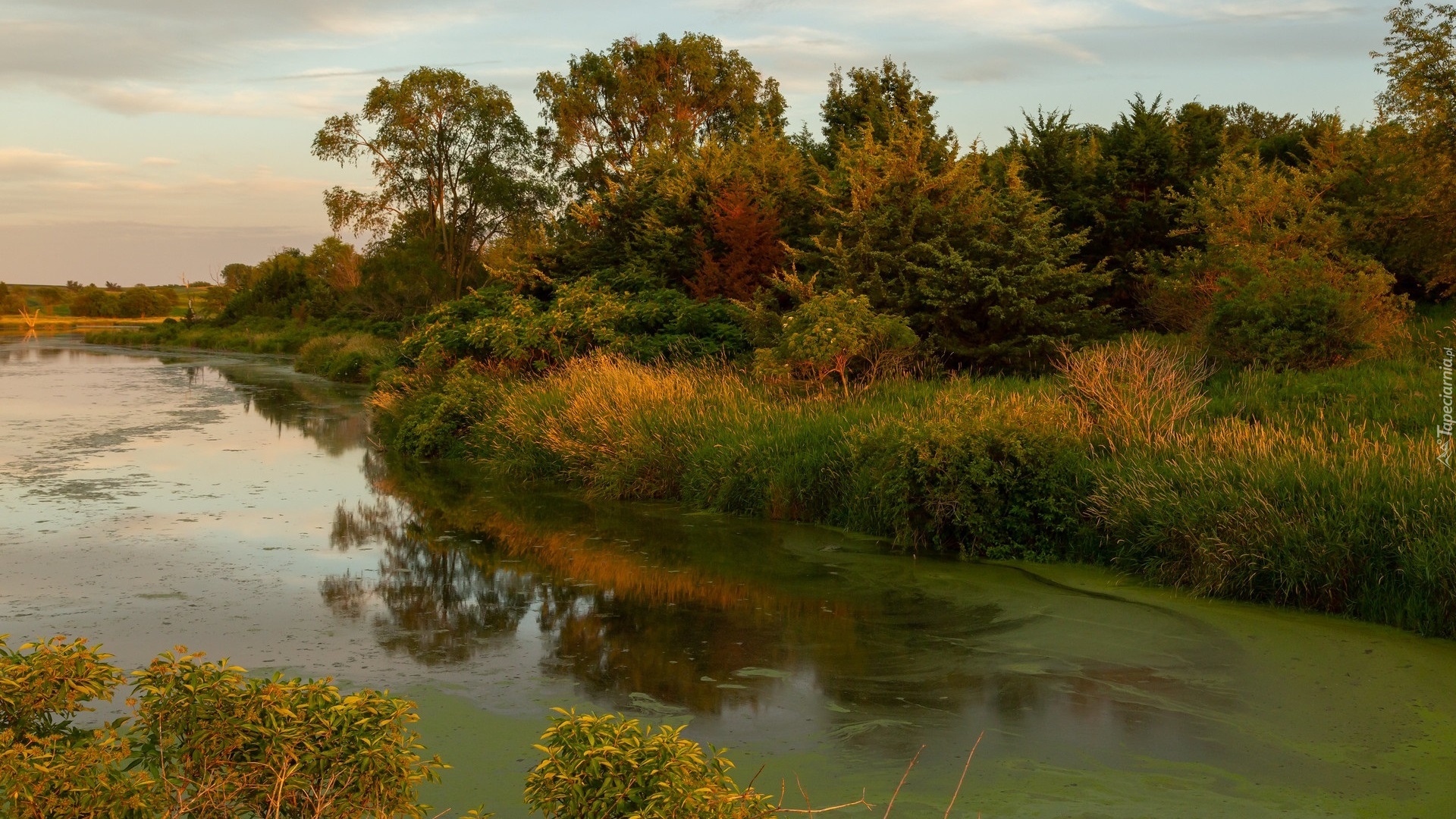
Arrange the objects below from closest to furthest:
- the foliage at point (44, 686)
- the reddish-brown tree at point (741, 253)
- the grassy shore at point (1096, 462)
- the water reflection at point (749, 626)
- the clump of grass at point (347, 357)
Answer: the foliage at point (44, 686) → the water reflection at point (749, 626) → the grassy shore at point (1096, 462) → the reddish-brown tree at point (741, 253) → the clump of grass at point (347, 357)

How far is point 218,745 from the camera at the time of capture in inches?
148

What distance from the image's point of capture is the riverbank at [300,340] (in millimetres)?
37562

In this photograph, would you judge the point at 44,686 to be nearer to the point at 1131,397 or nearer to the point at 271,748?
the point at 271,748

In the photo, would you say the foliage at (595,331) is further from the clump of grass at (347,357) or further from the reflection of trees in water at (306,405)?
the clump of grass at (347,357)

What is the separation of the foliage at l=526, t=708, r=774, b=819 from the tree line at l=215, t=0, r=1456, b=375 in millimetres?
11691

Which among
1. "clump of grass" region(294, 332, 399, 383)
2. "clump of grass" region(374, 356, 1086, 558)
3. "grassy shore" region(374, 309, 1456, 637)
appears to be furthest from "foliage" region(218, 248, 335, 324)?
"grassy shore" region(374, 309, 1456, 637)

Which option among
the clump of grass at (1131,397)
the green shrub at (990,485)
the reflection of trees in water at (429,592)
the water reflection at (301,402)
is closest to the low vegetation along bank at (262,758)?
the reflection of trees in water at (429,592)

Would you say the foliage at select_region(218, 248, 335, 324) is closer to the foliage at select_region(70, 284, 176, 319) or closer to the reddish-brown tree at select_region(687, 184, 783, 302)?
the foliage at select_region(70, 284, 176, 319)

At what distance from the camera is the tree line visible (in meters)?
16.0

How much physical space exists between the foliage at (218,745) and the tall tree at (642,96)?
39220 millimetres

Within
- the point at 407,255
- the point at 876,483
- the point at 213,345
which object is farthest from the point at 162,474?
the point at 213,345

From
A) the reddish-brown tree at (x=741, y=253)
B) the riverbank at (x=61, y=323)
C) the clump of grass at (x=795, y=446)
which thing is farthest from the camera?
the riverbank at (x=61, y=323)

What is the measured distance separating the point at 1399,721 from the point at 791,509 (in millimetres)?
7221

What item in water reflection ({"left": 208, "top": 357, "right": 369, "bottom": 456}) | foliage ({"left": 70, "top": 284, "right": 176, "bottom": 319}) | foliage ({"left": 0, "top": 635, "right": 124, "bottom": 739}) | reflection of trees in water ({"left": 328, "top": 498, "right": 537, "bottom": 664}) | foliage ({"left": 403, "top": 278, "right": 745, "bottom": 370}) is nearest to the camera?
foliage ({"left": 0, "top": 635, "right": 124, "bottom": 739})
